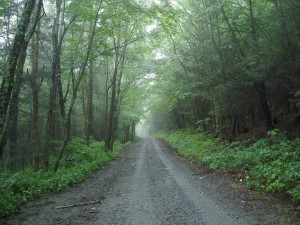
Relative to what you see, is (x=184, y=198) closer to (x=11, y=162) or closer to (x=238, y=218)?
(x=238, y=218)

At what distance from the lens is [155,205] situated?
20.9ft

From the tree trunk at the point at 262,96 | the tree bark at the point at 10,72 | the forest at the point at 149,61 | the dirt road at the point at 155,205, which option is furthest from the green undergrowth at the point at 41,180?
the tree trunk at the point at 262,96

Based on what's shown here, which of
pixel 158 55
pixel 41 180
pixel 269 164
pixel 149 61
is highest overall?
pixel 158 55

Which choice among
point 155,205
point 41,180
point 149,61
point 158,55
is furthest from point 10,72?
point 158,55

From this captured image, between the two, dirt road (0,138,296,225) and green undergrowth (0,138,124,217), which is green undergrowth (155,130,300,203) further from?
green undergrowth (0,138,124,217)

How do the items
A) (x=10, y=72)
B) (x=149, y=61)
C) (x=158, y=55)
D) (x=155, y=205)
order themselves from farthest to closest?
(x=158, y=55)
(x=149, y=61)
(x=155, y=205)
(x=10, y=72)

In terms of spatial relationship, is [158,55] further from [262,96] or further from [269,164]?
[269,164]

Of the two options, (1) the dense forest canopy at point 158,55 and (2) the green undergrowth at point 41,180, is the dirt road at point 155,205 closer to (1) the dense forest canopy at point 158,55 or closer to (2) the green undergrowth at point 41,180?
(2) the green undergrowth at point 41,180

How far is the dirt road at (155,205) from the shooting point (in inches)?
208

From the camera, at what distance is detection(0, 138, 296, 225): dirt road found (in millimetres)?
5293

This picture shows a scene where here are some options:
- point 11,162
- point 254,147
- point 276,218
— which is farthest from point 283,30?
point 11,162

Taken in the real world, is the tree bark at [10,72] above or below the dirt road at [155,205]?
above

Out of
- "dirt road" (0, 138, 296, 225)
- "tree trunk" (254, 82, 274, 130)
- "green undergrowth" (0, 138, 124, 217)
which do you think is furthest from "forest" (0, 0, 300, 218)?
"dirt road" (0, 138, 296, 225)

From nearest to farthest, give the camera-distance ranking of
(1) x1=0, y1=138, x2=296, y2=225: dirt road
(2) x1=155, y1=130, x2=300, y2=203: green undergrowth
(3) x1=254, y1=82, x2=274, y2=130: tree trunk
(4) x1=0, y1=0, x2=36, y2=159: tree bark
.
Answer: (1) x1=0, y1=138, x2=296, y2=225: dirt road, (4) x1=0, y1=0, x2=36, y2=159: tree bark, (2) x1=155, y1=130, x2=300, y2=203: green undergrowth, (3) x1=254, y1=82, x2=274, y2=130: tree trunk
